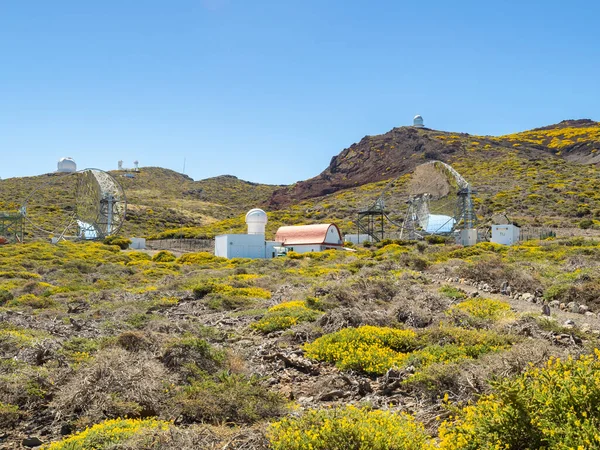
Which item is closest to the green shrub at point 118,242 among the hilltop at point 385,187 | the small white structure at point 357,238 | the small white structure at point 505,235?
the hilltop at point 385,187

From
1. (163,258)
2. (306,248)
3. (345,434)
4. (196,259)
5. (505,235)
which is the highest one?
(505,235)

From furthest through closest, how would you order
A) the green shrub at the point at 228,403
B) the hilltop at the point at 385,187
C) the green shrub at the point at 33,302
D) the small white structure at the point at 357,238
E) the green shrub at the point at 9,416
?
the hilltop at the point at 385,187, the small white structure at the point at 357,238, the green shrub at the point at 33,302, the green shrub at the point at 9,416, the green shrub at the point at 228,403

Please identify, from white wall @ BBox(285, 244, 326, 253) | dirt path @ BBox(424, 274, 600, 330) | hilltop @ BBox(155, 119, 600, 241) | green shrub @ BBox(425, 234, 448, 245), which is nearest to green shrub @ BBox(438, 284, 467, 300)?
Result: dirt path @ BBox(424, 274, 600, 330)

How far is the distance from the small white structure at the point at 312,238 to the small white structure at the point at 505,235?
12.5 metres

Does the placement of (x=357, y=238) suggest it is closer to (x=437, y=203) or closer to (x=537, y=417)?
(x=437, y=203)

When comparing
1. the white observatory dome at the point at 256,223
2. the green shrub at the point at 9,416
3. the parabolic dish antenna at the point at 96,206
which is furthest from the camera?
the parabolic dish antenna at the point at 96,206

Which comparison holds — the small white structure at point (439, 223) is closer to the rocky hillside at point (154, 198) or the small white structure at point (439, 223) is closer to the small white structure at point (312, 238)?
the small white structure at point (312, 238)

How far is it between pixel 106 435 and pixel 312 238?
122ft

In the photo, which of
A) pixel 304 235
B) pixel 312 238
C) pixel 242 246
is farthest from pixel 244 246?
pixel 312 238

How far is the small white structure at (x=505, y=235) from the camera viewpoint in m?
36.6

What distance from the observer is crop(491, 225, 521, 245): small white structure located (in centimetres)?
3656

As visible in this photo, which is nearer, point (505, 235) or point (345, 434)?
point (345, 434)

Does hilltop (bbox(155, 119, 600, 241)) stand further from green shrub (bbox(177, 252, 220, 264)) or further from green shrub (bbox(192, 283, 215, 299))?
green shrub (bbox(192, 283, 215, 299))

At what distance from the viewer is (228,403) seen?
19.3 ft
